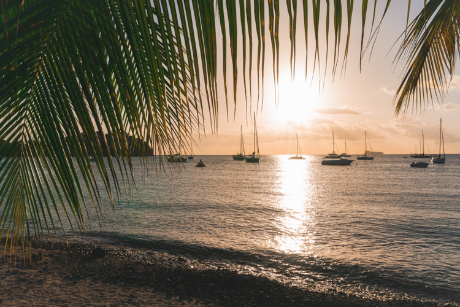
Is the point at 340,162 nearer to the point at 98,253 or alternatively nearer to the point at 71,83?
the point at 98,253

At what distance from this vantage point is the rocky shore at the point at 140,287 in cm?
717

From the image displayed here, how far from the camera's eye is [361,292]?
27.4 ft

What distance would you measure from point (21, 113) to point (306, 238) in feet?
49.9

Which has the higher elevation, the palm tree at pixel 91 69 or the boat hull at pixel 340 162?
the palm tree at pixel 91 69

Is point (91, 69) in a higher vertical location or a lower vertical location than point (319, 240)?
higher

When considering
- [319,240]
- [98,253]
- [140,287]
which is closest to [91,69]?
[140,287]

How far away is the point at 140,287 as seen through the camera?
Answer: 8016 millimetres

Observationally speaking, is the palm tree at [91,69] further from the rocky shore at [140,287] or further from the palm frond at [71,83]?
the rocky shore at [140,287]

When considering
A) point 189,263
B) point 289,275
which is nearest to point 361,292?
point 289,275

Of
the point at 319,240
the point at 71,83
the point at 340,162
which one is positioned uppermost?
the point at 71,83

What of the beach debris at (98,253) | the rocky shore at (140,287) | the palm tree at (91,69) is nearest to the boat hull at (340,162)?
the rocky shore at (140,287)

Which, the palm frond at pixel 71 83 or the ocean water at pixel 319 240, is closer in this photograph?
the palm frond at pixel 71 83

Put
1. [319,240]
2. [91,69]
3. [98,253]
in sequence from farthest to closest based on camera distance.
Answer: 1. [319,240]
2. [98,253]
3. [91,69]

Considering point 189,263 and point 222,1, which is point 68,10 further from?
point 189,263
